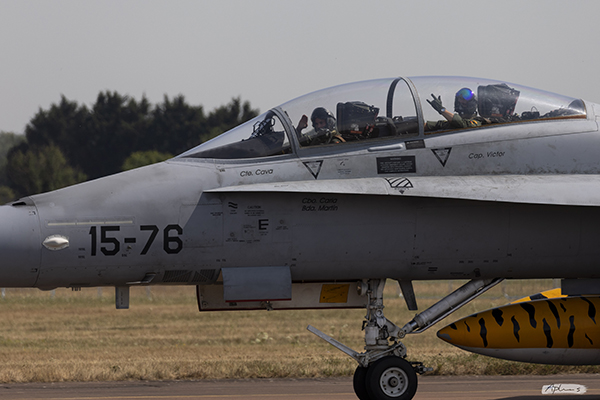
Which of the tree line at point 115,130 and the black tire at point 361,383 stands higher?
the tree line at point 115,130

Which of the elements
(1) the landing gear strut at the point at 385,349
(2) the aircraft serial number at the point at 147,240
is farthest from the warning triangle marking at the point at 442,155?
(2) the aircraft serial number at the point at 147,240

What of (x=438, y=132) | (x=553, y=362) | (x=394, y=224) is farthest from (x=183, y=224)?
(x=553, y=362)

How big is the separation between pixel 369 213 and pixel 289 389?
4.03 metres

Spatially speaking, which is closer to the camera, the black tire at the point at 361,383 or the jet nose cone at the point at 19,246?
the jet nose cone at the point at 19,246


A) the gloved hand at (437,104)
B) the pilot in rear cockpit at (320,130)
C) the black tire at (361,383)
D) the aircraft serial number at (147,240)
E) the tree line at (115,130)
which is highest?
the tree line at (115,130)

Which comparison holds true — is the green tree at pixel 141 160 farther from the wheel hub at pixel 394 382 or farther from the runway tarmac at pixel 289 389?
the wheel hub at pixel 394 382

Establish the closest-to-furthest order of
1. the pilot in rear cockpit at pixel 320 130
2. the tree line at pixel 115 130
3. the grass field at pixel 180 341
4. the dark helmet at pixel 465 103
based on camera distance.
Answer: the pilot in rear cockpit at pixel 320 130 < the dark helmet at pixel 465 103 < the grass field at pixel 180 341 < the tree line at pixel 115 130

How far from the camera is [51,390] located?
11492 millimetres

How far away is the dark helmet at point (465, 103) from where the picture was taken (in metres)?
8.83

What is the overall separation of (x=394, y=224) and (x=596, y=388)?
4.88 metres

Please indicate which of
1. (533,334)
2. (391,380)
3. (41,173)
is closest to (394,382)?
(391,380)

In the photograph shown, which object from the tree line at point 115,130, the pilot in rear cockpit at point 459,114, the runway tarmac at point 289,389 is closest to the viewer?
the pilot in rear cockpit at point 459,114

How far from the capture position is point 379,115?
28.6ft

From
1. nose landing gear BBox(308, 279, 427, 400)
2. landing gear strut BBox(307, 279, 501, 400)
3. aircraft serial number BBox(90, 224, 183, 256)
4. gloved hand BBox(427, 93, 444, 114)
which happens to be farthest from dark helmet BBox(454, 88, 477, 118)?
aircraft serial number BBox(90, 224, 183, 256)
